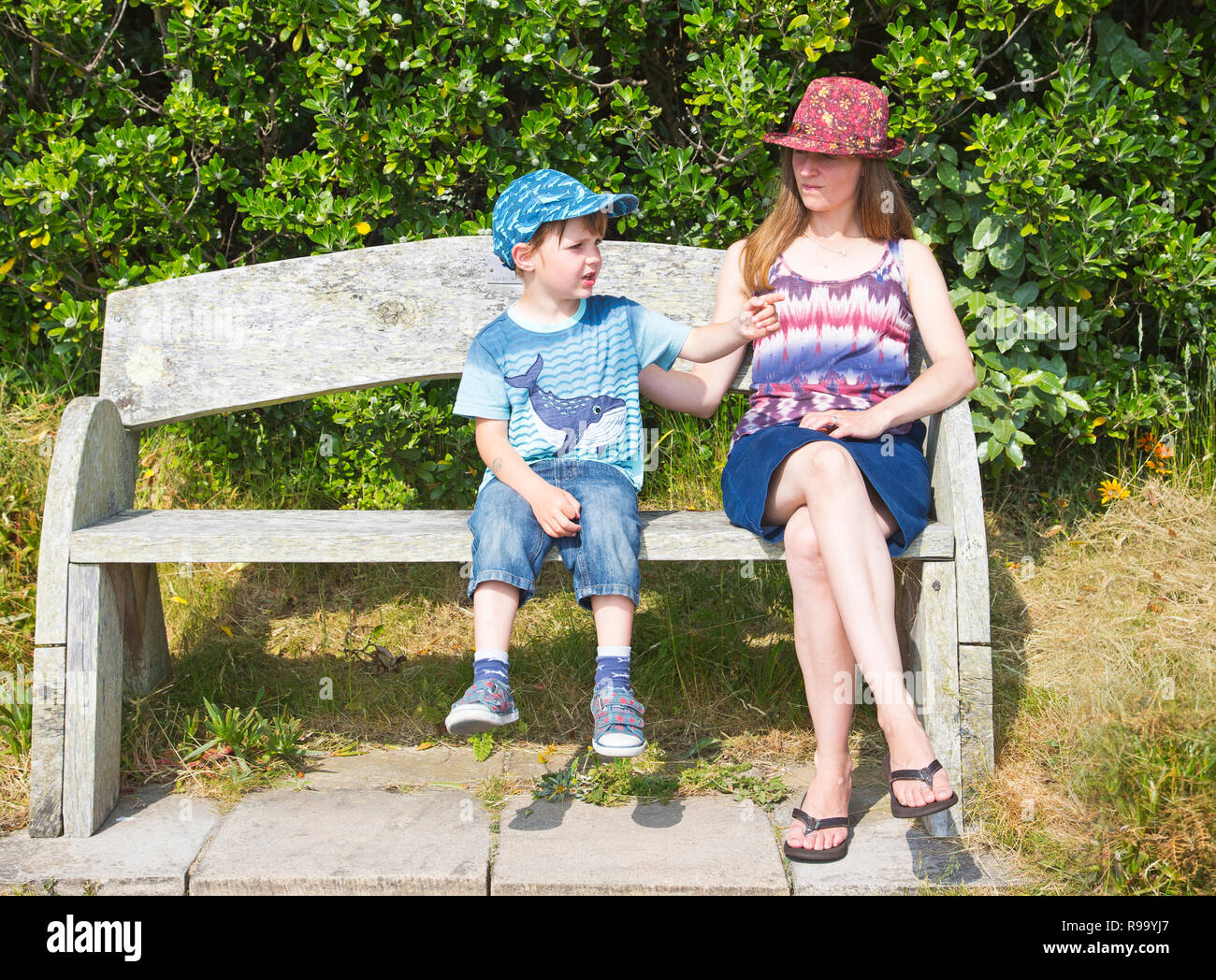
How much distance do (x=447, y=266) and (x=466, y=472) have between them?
2.84 ft

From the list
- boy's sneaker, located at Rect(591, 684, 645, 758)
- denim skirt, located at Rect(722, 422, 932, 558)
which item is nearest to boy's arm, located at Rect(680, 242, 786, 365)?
denim skirt, located at Rect(722, 422, 932, 558)

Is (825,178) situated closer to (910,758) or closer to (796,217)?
(796,217)

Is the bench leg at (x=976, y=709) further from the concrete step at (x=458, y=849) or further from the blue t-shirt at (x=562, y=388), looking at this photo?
the blue t-shirt at (x=562, y=388)

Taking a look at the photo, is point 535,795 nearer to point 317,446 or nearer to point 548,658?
point 548,658

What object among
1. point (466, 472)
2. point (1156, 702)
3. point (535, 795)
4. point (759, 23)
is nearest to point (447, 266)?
point (466, 472)

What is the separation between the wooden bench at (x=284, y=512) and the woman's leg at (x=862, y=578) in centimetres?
22

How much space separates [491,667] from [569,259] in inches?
39.5

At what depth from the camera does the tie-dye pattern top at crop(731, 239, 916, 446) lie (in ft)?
10.5

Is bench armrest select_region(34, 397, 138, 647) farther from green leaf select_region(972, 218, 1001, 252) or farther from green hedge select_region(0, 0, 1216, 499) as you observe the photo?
green leaf select_region(972, 218, 1001, 252)

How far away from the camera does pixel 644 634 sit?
3.80 m

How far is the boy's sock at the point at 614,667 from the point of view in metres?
2.78

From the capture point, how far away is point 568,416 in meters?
3.10

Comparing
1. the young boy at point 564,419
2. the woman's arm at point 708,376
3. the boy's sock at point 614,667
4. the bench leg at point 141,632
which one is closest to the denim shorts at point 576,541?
the young boy at point 564,419

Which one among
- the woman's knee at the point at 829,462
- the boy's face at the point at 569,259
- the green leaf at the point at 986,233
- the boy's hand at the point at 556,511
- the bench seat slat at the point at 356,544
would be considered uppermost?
the green leaf at the point at 986,233
